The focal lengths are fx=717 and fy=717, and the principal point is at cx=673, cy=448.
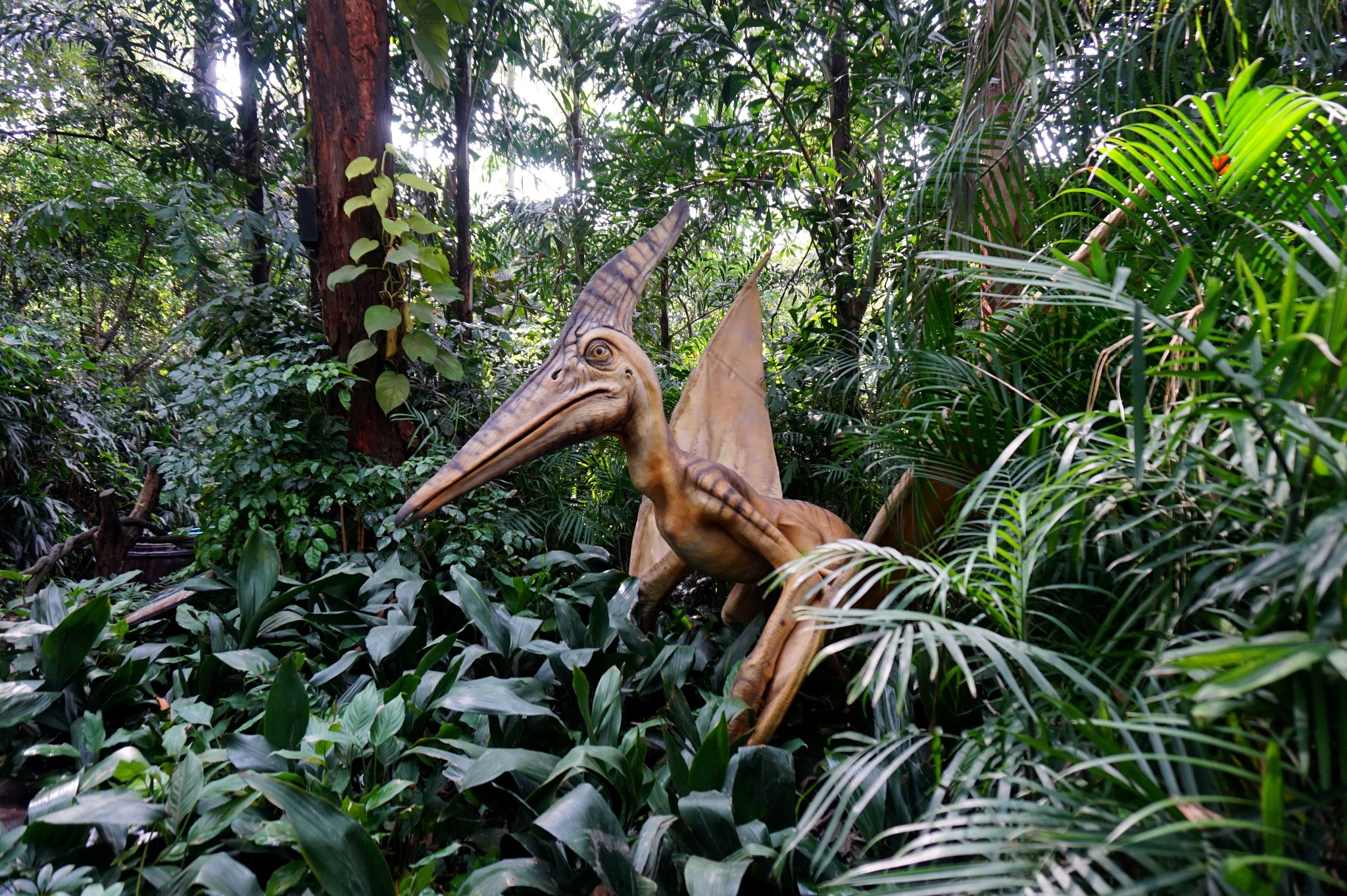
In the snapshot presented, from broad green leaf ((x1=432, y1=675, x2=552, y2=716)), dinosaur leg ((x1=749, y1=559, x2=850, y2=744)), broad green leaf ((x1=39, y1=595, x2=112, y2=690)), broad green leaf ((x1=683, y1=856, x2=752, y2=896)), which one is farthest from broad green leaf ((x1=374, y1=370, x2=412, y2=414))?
broad green leaf ((x1=683, y1=856, x2=752, y2=896))

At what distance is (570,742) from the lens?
1949 millimetres

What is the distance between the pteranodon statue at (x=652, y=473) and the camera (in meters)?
1.99

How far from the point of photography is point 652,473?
6.77 ft

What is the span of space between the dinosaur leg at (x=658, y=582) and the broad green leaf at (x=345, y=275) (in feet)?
6.11

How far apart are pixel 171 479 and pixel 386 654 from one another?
1.57 m

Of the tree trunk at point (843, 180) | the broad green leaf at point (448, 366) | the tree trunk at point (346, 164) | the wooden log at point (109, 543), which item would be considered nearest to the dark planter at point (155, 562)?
the wooden log at point (109, 543)

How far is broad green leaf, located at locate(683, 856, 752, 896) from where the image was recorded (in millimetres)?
1244

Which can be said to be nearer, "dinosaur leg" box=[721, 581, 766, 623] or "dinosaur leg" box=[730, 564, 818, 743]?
"dinosaur leg" box=[730, 564, 818, 743]

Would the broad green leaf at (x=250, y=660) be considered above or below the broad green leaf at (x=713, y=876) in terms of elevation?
above

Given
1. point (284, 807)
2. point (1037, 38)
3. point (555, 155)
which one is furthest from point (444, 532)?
point (555, 155)

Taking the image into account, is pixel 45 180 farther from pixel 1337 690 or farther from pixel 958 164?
pixel 1337 690

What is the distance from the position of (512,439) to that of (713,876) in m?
1.21

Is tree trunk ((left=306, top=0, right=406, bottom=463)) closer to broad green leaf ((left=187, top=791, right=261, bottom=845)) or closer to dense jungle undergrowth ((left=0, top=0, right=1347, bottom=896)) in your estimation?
dense jungle undergrowth ((left=0, top=0, right=1347, bottom=896))

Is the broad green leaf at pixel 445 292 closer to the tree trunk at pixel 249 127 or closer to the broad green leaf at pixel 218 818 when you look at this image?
the tree trunk at pixel 249 127
